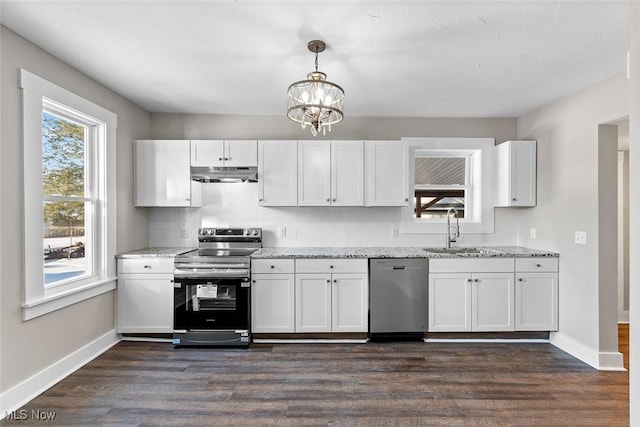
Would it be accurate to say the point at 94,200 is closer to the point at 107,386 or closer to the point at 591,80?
the point at 107,386

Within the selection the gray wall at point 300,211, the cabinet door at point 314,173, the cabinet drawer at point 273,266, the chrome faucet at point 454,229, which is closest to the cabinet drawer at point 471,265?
the chrome faucet at point 454,229

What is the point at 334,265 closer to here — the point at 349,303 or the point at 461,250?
the point at 349,303

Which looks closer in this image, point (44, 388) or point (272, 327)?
point (44, 388)

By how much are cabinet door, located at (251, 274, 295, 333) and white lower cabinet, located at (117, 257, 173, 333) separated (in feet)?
2.76

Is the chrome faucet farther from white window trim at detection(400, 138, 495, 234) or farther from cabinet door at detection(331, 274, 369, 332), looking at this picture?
cabinet door at detection(331, 274, 369, 332)

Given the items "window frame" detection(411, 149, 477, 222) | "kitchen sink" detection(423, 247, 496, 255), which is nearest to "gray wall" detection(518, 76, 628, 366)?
"kitchen sink" detection(423, 247, 496, 255)

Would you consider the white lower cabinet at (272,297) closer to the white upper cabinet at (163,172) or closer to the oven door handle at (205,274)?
the oven door handle at (205,274)

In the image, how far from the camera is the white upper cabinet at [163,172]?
358 cm

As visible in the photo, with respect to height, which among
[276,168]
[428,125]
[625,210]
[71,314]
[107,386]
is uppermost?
[428,125]

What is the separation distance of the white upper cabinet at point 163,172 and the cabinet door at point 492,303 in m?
3.16

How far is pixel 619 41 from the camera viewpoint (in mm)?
2205

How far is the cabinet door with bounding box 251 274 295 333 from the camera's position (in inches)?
128

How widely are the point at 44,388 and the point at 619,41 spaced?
4658 mm

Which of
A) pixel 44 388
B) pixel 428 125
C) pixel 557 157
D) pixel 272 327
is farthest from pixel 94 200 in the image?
pixel 557 157
